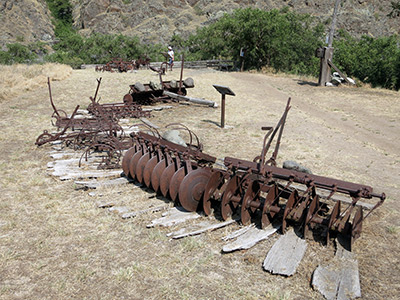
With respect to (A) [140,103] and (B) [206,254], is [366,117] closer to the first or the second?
(A) [140,103]

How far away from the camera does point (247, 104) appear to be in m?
13.9

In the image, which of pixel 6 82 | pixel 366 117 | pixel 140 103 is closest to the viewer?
pixel 366 117

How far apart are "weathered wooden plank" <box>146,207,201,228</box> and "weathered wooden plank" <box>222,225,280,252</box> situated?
0.82m

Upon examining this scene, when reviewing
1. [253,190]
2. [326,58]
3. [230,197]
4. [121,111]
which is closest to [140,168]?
[230,197]

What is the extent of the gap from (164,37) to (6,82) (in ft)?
169

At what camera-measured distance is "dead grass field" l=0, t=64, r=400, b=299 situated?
3604 millimetres

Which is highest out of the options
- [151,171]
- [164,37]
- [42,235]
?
[164,37]

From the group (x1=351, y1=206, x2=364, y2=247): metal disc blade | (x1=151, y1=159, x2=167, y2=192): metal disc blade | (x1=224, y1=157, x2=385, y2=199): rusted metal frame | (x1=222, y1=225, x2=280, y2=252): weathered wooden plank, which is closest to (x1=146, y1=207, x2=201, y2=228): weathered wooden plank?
(x1=151, y1=159, x2=167, y2=192): metal disc blade

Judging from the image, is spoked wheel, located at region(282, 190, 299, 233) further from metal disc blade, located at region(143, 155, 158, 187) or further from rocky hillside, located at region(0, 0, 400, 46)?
rocky hillside, located at region(0, 0, 400, 46)

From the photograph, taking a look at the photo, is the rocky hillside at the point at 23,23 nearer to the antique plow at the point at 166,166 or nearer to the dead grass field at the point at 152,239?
the dead grass field at the point at 152,239

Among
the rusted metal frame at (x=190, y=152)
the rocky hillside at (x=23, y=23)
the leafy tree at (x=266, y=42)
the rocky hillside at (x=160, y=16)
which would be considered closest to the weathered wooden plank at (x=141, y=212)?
the rusted metal frame at (x=190, y=152)

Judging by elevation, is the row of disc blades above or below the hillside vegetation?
below

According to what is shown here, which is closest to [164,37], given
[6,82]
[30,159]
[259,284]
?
[6,82]

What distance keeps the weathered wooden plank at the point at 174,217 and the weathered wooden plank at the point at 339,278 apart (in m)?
1.88
